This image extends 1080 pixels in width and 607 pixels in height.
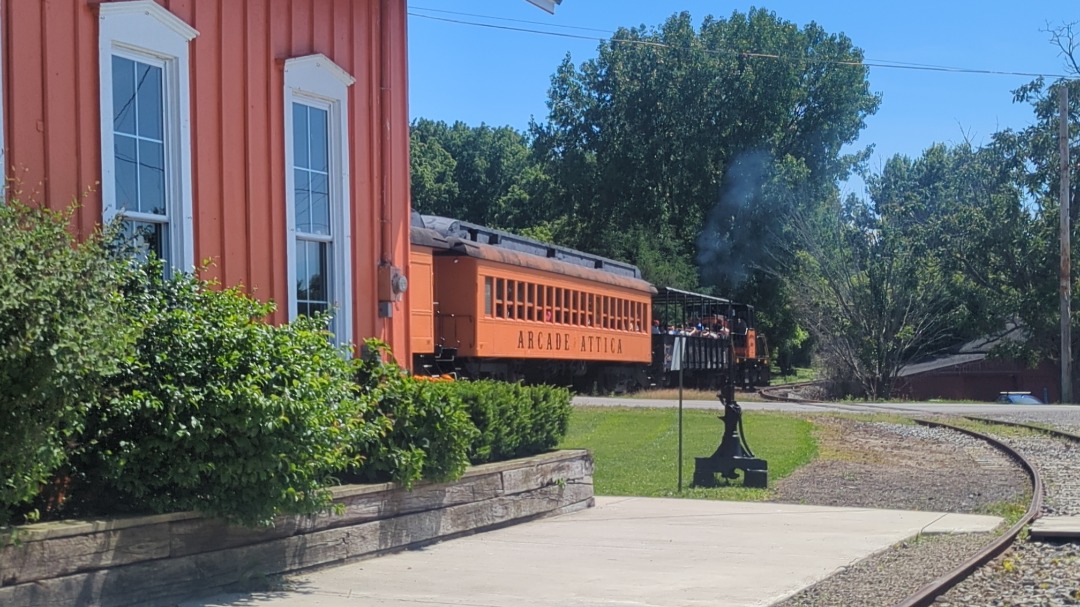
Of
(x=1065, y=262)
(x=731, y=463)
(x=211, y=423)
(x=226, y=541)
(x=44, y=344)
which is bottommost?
(x=731, y=463)

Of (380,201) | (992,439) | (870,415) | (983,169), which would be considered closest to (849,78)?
(983,169)

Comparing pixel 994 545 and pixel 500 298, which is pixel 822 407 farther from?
pixel 994 545

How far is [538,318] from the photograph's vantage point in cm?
2312

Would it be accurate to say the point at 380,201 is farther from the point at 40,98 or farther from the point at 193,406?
the point at 193,406

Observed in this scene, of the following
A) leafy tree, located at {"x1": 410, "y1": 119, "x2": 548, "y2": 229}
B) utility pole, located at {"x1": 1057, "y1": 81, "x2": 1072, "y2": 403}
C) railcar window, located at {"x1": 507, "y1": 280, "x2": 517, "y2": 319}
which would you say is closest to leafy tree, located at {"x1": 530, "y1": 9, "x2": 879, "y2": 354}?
leafy tree, located at {"x1": 410, "y1": 119, "x2": 548, "y2": 229}

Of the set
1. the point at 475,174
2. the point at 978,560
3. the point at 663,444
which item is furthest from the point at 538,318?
the point at 475,174

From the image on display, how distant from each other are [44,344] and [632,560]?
4400 mm

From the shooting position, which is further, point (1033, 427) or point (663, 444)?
point (1033, 427)

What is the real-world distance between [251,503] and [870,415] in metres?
19.7

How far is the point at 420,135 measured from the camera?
72875 mm

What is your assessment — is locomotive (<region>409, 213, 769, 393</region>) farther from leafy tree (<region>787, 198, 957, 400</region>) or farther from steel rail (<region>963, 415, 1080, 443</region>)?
leafy tree (<region>787, 198, 957, 400</region>)

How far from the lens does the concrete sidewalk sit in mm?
6711

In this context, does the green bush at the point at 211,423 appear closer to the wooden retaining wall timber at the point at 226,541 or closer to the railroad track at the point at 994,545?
the wooden retaining wall timber at the point at 226,541

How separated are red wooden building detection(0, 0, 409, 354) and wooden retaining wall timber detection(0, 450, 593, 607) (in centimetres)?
171
